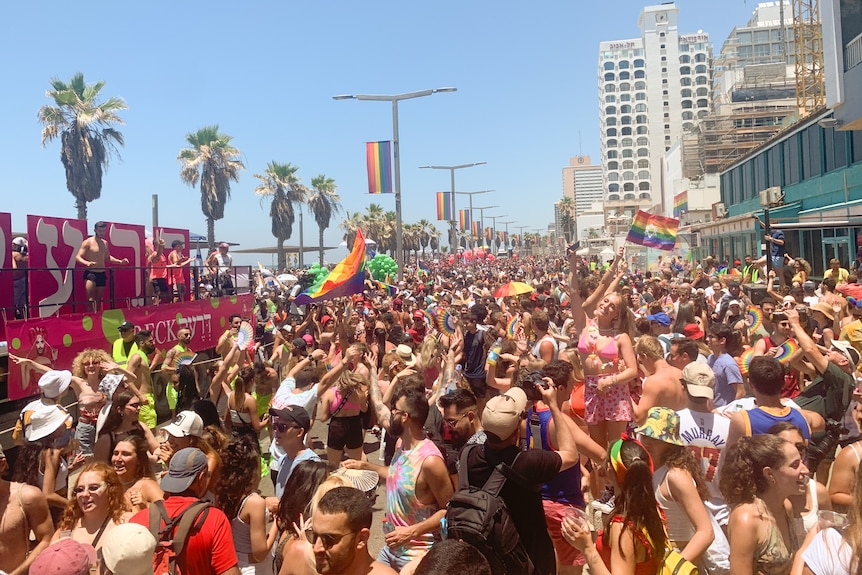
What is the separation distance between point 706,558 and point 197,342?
35.8 ft

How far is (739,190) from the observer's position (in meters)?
42.9

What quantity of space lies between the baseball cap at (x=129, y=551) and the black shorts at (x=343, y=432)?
3823 millimetres

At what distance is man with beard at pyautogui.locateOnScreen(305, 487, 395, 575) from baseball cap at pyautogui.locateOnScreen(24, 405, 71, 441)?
293 cm

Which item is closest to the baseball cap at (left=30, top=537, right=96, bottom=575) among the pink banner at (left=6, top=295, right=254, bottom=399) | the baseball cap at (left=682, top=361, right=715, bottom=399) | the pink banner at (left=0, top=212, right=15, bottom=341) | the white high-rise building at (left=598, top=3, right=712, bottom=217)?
the baseball cap at (left=682, top=361, right=715, bottom=399)

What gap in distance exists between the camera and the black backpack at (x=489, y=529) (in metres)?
2.83

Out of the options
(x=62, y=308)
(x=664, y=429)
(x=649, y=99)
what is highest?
(x=649, y=99)

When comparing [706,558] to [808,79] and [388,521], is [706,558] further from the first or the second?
[808,79]

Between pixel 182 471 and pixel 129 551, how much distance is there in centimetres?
86

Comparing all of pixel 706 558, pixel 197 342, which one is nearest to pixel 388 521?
pixel 706 558

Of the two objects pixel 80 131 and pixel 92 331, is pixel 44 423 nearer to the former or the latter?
pixel 92 331

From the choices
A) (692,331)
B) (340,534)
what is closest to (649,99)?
(692,331)

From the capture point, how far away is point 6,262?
898 centimetres

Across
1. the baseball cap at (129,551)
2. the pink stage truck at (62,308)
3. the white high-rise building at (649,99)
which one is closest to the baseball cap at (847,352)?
the baseball cap at (129,551)

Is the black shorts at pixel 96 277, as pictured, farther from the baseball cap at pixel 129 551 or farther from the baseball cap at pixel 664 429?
the baseball cap at pixel 664 429
